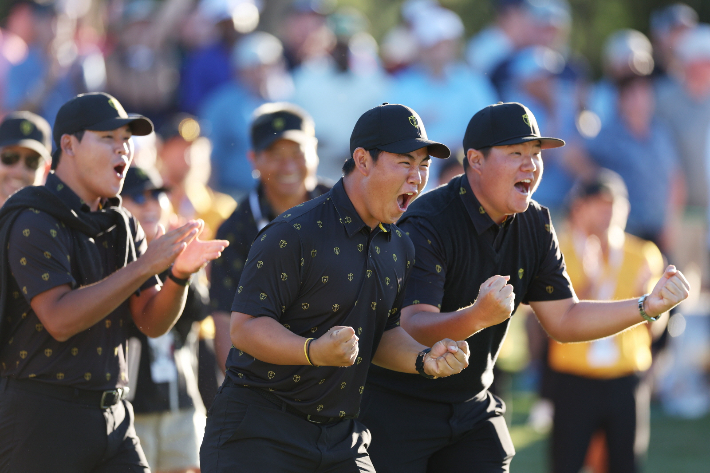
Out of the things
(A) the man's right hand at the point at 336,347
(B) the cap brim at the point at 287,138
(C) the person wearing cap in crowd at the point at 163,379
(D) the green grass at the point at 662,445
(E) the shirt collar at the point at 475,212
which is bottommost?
(D) the green grass at the point at 662,445

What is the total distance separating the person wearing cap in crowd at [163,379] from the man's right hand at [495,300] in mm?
2408

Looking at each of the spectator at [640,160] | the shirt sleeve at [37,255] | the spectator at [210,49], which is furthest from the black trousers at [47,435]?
the spectator at [640,160]

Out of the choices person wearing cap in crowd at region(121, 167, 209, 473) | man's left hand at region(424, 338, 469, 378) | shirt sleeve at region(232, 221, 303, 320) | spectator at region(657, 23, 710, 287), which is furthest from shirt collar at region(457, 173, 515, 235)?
spectator at region(657, 23, 710, 287)

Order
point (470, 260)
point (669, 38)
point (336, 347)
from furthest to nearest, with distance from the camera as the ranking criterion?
point (669, 38), point (470, 260), point (336, 347)

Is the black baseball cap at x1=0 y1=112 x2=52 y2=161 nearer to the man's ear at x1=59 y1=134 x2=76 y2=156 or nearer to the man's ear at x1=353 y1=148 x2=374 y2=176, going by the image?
the man's ear at x1=59 y1=134 x2=76 y2=156

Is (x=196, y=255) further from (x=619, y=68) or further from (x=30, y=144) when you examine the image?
(x=619, y=68)

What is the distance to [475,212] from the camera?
505cm

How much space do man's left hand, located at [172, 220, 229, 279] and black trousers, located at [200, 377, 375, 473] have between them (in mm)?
654

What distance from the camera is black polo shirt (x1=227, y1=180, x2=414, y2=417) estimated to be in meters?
4.12

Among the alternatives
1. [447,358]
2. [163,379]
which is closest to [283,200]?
[163,379]

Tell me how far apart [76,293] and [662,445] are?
6812 mm

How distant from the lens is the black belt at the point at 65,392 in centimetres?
461

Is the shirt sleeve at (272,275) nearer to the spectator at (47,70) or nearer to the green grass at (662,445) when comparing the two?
the green grass at (662,445)

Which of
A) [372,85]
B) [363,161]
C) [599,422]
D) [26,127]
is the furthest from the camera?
[372,85]
